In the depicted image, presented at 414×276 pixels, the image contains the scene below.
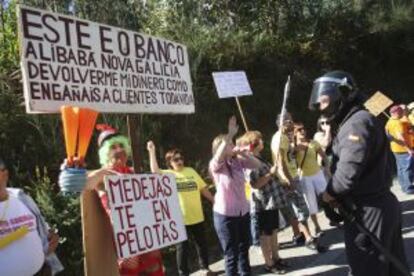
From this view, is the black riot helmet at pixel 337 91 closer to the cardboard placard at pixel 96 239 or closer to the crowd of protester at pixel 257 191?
the crowd of protester at pixel 257 191

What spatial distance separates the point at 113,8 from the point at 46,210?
6936 millimetres

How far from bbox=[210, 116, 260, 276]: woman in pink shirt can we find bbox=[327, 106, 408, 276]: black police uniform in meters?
2.21

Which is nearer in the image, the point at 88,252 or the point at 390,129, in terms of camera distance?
the point at 88,252

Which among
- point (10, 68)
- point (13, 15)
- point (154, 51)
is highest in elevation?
point (13, 15)

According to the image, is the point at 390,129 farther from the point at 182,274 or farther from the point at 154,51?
the point at 154,51

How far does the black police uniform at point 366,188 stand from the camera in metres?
4.42

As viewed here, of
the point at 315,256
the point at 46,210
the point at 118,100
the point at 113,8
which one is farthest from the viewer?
the point at 113,8

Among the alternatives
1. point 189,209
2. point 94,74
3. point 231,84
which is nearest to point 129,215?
point 94,74

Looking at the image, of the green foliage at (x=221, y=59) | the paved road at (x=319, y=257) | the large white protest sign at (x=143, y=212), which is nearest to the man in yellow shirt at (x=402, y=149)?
the paved road at (x=319, y=257)

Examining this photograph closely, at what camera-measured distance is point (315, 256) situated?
807 centimetres

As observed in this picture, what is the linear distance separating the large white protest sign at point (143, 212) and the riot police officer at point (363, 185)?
1.13 meters

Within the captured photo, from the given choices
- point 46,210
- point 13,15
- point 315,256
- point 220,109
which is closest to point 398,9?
point 220,109

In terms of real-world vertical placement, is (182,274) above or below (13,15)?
below

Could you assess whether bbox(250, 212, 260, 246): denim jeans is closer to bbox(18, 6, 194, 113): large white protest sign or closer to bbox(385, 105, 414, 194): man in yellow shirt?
bbox(18, 6, 194, 113): large white protest sign
